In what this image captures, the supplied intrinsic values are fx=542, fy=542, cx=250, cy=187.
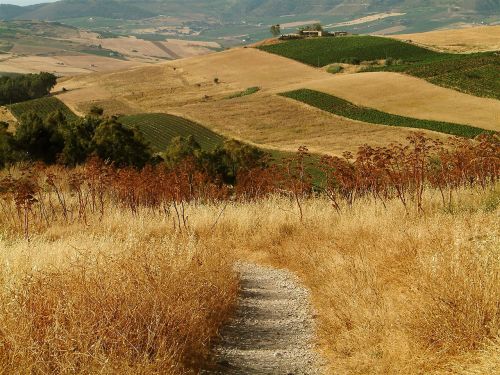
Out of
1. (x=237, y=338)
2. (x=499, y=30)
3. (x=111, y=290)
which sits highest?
(x=499, y=30)

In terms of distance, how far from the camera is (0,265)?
6.02 meters

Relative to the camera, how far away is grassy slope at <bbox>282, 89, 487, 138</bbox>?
2178 inches

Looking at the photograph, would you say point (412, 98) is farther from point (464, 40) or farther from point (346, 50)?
point (464, 40)

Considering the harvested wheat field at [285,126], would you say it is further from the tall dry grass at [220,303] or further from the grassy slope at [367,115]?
the tall dry grass at [220,303]

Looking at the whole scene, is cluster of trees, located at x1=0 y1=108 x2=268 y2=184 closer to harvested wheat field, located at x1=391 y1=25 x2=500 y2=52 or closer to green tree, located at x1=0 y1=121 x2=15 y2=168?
green tree, located at x1=0 y1=121 x2=15 y2=168

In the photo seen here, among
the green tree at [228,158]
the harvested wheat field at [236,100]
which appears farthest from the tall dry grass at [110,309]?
the harvested wheat field at [236,100]

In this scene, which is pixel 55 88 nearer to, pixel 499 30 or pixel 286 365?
pixel 499 30

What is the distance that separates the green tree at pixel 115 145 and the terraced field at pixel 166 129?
2384 centimetres

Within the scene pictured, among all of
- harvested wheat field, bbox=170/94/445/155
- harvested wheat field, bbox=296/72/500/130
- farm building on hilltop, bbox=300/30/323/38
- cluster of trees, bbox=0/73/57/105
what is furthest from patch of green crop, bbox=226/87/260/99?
farm building on hilltop, bbox=300/30/323/38

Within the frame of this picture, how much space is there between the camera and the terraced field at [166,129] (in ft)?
194

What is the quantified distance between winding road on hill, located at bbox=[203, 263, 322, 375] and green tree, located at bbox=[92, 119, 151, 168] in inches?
864

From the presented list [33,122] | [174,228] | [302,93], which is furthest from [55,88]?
[174,228]

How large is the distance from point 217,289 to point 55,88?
392 ft

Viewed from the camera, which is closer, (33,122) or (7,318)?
(7,318)
